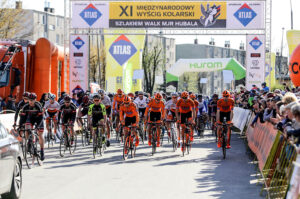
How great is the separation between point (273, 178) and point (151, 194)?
1975 mm

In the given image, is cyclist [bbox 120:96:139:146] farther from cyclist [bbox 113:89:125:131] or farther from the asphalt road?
cyclist [bbox 113:89:125:131]

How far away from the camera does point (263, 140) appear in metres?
12.7

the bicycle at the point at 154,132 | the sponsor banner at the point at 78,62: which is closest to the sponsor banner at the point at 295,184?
the bicycle at the point at 154,132

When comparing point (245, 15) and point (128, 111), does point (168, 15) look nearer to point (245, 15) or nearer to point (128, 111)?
point (245, 15)

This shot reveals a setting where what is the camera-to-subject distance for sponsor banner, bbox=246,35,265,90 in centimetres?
2677

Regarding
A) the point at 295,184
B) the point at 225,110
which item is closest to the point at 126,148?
the point at 225,110

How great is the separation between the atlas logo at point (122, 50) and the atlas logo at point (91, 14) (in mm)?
2822

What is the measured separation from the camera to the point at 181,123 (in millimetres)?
17609

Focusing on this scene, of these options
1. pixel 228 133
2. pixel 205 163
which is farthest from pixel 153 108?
pixel 205 163

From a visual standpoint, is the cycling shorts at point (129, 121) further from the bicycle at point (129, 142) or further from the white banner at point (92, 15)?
the white banner at point (92, 15)

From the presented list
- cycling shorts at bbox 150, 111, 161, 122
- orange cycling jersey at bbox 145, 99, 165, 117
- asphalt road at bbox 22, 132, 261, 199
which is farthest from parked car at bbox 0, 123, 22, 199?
orange cycling jersey at bbox 145, 99, 165, 117

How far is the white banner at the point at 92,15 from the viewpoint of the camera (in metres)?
26.9

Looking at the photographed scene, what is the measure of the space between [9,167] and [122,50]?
2178cm

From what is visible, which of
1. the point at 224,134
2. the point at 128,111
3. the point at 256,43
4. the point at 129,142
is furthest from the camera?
the point at 256,43
